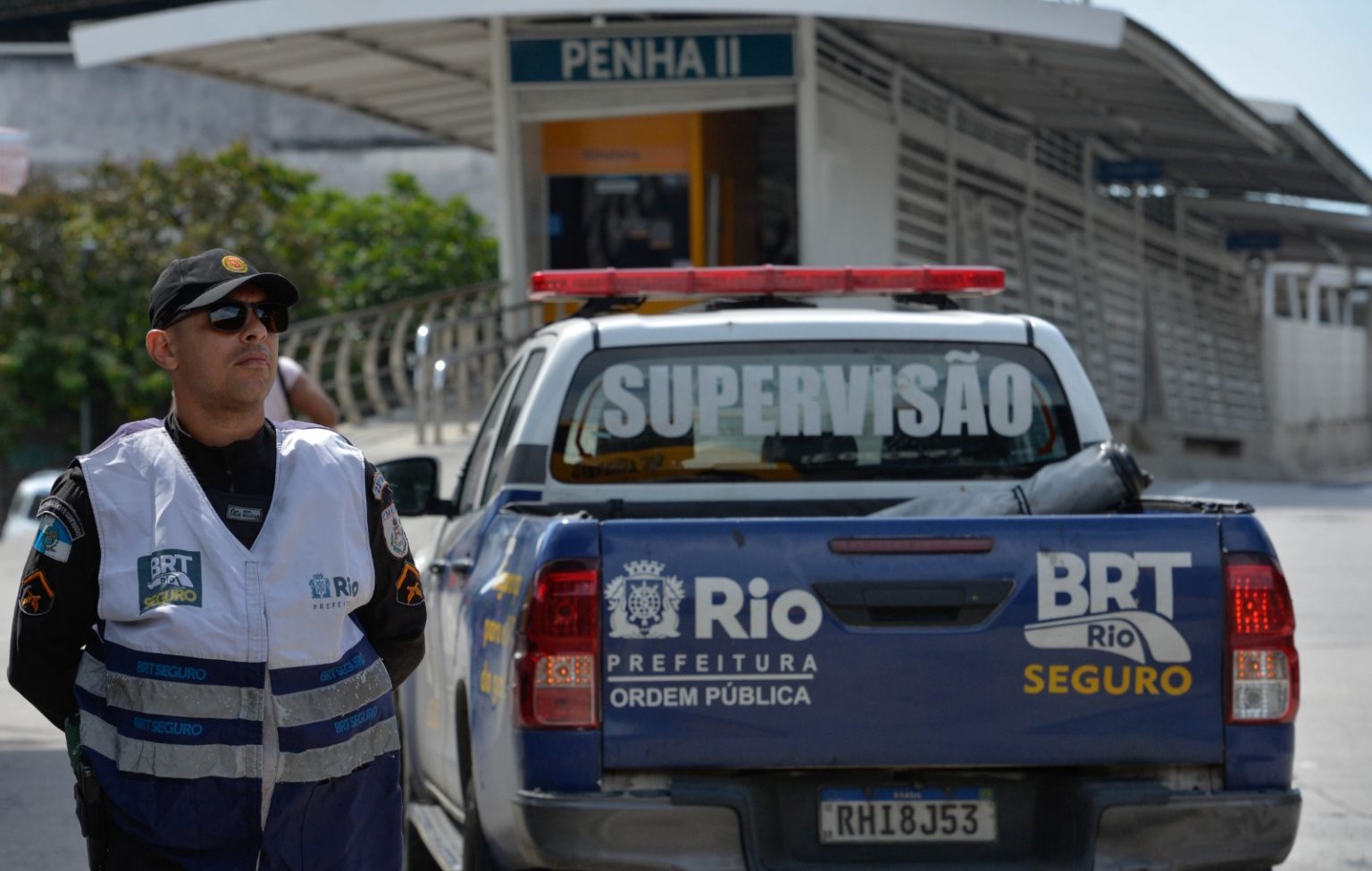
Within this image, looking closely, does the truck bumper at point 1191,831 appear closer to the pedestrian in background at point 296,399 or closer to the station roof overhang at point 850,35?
the pedestrian in background at point 296,399

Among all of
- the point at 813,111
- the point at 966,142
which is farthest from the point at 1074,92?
the point at 813,111

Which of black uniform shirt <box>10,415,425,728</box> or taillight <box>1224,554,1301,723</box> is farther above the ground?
black uniform shirt <box>10,415,425,728</box>

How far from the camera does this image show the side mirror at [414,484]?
5.96 metres

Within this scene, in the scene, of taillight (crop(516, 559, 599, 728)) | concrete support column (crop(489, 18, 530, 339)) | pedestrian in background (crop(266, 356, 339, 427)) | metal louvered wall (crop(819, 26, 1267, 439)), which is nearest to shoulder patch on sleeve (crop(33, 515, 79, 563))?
taillight (crop(516, 559, 599, 728))

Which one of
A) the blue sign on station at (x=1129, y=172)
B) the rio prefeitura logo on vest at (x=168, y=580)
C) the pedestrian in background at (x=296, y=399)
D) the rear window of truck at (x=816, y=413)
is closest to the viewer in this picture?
the rio prefeitura logo on vest at (x=168, y=580)

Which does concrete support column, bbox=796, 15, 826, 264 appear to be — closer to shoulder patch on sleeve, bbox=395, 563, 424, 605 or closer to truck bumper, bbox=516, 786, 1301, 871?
truck bumper, bbox=516, 786, 1301, 871

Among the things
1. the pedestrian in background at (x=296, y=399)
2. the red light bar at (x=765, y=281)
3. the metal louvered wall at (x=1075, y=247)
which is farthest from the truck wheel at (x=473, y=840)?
the metal louvered wall at (x=1075, y=247)

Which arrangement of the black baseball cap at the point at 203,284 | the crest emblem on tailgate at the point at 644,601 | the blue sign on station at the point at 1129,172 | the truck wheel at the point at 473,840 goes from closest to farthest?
the black baseball cap at the point at 203,284 → the crest emblem on tailgate at the point at 644,601 → the truck wheel at the point at 473,840 → the blue sign on station at the point at 1129,172

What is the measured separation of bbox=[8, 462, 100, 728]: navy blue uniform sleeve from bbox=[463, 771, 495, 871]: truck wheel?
1.65m

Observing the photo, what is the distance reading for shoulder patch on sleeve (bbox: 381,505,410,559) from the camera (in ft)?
11.4

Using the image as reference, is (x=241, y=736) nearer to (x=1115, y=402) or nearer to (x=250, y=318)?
(x=250, y=318)

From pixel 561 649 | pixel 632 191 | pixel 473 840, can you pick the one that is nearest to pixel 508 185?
pixel 632 191

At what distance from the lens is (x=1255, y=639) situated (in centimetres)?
432

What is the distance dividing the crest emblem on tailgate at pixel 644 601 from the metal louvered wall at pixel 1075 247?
1346cm
